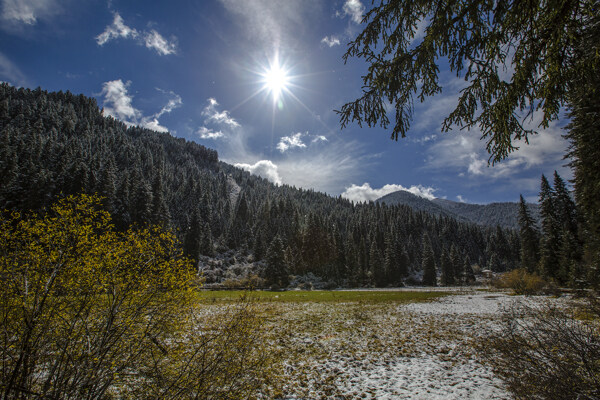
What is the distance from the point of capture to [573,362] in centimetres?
345

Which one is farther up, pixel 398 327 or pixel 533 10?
pixel 533 10

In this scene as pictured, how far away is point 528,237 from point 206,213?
102 metres

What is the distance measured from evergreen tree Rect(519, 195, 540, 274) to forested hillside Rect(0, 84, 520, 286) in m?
33.2

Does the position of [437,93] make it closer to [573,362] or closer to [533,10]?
[533,10]

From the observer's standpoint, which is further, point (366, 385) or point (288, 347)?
point (288, 347)

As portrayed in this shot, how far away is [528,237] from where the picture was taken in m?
41.9

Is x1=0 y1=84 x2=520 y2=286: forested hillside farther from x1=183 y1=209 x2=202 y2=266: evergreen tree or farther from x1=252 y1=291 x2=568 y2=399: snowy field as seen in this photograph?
x1=252 y1=291 x2=568 y2=399: snowy field

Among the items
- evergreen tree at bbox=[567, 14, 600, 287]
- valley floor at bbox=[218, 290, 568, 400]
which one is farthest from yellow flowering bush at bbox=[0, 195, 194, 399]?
evergreen tree at bbox=[567, 14, 600, 287]

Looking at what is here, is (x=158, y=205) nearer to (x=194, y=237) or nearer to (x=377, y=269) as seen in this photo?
(x=194, y=237)

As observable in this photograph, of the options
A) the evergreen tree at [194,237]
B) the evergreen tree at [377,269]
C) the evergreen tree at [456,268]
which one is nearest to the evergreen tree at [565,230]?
the evergreen tree at [377,269]

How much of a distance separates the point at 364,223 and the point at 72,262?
117121mm

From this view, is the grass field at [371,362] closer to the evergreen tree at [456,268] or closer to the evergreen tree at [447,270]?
the evergreen tree at [447,270]

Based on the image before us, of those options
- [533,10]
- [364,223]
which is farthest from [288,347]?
[364,223]

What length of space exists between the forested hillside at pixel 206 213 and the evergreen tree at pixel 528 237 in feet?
109
